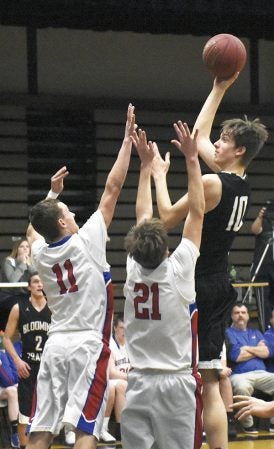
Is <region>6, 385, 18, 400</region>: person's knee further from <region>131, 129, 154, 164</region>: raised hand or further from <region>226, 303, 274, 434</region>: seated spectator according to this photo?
<region>131, 129, 154, 164</region>: raised hand

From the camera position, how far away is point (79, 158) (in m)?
14.9

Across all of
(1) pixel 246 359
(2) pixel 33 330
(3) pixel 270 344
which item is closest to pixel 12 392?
(2) pixel 33 330

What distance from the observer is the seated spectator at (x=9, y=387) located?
9.95 meters

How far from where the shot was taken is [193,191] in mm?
5531

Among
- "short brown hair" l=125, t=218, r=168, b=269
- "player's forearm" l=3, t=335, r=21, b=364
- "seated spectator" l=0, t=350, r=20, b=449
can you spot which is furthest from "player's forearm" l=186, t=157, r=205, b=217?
"seated spectator" l=0, t=350, r=20, b=449

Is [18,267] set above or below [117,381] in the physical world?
above

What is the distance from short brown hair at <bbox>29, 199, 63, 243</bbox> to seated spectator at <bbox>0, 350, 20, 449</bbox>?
4236 millimetres

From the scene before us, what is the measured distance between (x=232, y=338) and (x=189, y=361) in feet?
19.2

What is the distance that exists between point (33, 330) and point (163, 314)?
4.21 m

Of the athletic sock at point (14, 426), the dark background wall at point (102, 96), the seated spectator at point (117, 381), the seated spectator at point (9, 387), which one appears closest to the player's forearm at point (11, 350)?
the seated spectator at point (9, 387)

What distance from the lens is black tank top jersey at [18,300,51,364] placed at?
368 inches

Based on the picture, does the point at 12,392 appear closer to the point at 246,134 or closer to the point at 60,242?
the point at 60,242

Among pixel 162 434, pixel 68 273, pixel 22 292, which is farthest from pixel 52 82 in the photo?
pixel 162 434

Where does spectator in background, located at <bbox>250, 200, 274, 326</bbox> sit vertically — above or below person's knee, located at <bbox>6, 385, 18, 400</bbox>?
above
